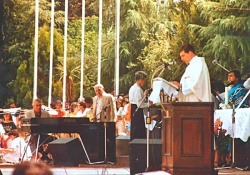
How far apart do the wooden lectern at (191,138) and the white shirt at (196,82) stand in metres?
0.33

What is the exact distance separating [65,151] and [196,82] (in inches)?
210

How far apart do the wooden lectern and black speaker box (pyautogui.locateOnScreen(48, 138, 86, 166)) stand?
502cm

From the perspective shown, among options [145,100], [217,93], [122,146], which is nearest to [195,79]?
[217,93]

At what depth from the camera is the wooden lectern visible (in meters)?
11.4

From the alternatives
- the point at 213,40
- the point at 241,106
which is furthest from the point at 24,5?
the point at 241,106

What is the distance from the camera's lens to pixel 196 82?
457 inches

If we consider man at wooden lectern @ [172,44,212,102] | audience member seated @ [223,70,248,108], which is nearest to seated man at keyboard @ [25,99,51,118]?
audience member seated @ [223,70,248,108]

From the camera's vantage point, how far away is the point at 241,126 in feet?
44.0

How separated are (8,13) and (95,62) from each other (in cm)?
518

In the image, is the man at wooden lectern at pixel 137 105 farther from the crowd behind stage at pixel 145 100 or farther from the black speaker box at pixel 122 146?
the black speaker box at pixel 122 146

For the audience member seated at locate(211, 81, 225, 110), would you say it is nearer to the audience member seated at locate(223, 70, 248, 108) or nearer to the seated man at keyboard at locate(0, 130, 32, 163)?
the audience member seated at locate(223, 70, 248, 108)

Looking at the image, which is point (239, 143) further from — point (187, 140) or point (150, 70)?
point (150, 70)

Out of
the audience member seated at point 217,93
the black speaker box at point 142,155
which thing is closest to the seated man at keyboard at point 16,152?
the audience member seated at point 217,93

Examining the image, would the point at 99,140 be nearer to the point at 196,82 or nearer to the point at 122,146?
the point at 122,146
